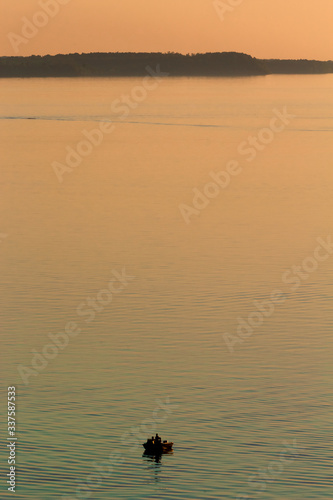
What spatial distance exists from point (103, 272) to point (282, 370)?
16.5 m

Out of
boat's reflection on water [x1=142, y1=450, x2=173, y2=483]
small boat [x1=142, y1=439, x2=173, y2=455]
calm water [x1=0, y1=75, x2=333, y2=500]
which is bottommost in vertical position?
boat's reflection on water [x1=142, y1=450, x2=173, y2=483]

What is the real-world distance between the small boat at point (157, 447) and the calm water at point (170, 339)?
0.24 meters

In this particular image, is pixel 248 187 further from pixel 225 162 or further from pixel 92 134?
pixel 92 134

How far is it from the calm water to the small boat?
0.80 ft

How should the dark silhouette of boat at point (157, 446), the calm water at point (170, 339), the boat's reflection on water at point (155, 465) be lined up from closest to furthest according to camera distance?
the boat's reflection on water at point (155, 465) → the calm water at point (170, 339) → the dark silhouette of boat at point (157, 446)

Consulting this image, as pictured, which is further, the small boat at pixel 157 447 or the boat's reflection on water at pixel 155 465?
the small boat at pixel 157 447

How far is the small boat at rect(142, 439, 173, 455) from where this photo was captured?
32.0 meters

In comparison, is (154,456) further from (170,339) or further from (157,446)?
(170,339)

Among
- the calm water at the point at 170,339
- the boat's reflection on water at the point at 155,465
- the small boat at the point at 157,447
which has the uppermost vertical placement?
the calm water at the point at 170,339

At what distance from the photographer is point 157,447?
32.0 metres

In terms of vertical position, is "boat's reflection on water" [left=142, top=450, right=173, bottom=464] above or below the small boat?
below

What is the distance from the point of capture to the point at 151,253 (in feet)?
196

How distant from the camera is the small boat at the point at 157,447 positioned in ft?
105

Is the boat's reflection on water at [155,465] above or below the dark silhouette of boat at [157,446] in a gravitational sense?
below
